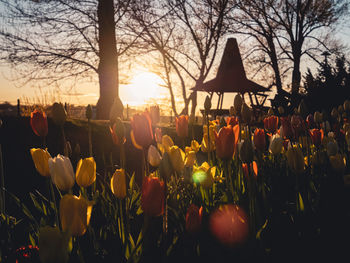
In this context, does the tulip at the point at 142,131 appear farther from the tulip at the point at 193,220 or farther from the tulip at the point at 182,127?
the tulip at the point at 182,127

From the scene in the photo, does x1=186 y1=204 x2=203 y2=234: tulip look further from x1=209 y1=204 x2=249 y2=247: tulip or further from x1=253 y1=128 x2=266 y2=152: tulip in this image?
x1=253 y1=128 x2=266 y2=152: tulip

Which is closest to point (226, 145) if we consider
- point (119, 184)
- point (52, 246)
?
point (119, 184)

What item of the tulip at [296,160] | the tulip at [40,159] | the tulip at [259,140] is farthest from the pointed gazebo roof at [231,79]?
the tulip at [40,159]

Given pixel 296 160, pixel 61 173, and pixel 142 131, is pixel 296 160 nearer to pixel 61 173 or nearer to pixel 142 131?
pixel 142 131

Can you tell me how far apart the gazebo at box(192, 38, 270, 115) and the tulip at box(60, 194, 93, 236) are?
1144 centimetres

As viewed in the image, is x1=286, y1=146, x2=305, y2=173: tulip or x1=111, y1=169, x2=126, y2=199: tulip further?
x1=286, y1=146, x2=305, y2=173: tulip

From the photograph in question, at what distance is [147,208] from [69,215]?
21cm

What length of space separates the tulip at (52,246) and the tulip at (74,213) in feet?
0.57

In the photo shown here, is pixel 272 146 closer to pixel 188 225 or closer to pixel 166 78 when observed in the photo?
pixel 188 225

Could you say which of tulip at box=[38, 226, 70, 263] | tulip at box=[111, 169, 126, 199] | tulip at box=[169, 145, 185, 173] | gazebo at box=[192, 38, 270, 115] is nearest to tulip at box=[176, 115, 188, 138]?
tulip at box=[169, 145, 185, 173]

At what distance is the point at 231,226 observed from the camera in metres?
1.12

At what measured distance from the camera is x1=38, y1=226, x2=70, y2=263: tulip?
700mm

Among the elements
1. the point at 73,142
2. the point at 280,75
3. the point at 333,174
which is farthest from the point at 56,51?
the point at 280,75

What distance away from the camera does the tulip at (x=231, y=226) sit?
108 cm
